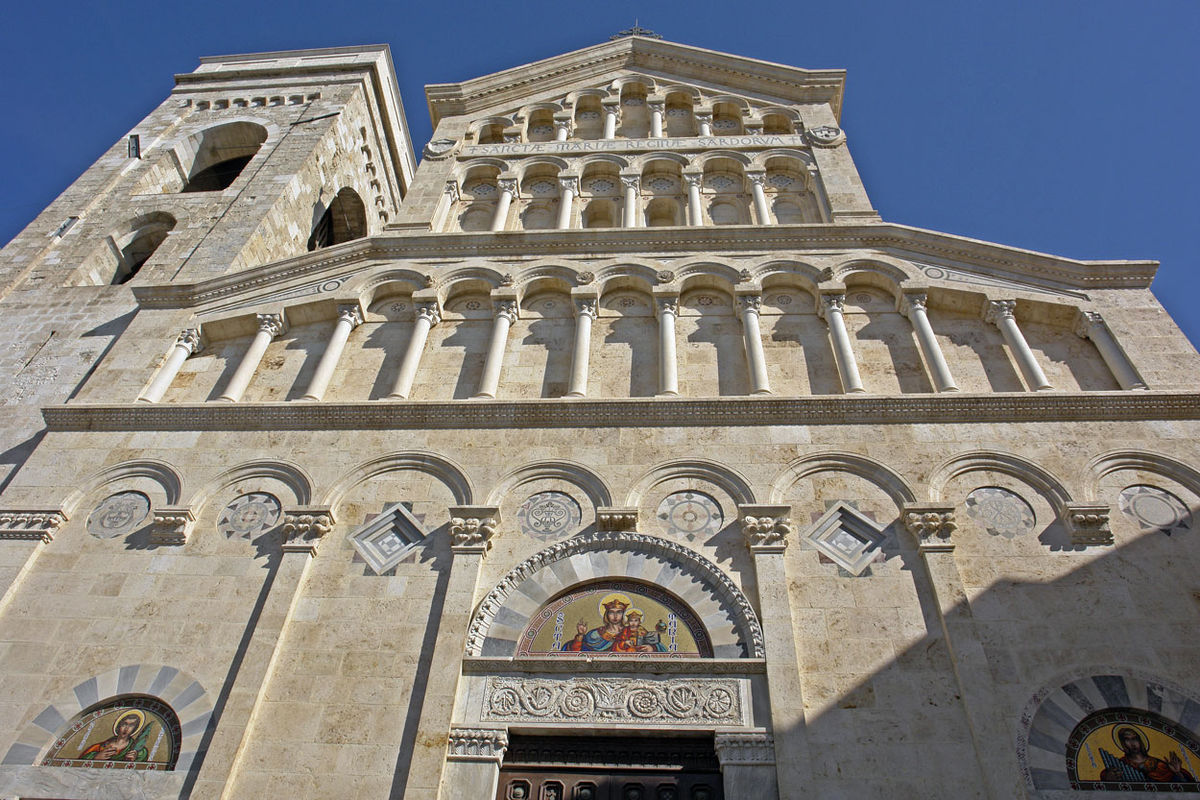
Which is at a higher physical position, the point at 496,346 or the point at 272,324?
the point at 272,324

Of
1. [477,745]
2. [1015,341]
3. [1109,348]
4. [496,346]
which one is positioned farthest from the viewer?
[496,346]

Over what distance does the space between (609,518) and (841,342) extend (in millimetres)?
4073

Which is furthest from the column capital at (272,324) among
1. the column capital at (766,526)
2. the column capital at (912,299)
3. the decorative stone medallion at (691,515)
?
the column capital at (912,299)

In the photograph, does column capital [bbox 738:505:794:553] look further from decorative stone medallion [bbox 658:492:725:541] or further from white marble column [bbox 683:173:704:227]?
white marble column [bbox 683:173:704:227]

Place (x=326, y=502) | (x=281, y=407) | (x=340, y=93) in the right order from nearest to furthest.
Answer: (x=326, y=502)
(x=281, y=407)
(x=340, y=93)

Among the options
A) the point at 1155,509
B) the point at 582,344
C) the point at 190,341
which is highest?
the point at 190,341

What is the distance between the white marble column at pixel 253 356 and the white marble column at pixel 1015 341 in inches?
378

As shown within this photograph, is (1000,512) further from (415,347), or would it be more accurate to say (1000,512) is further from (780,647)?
(415,347)

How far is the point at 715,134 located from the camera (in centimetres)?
1722

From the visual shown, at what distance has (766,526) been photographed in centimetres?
886

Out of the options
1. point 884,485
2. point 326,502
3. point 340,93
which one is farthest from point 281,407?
point 340,93

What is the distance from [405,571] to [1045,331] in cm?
863

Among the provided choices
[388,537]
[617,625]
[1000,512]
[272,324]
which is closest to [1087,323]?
[1000,512]

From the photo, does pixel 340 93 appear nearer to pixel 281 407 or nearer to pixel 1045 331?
pixel 281 407
